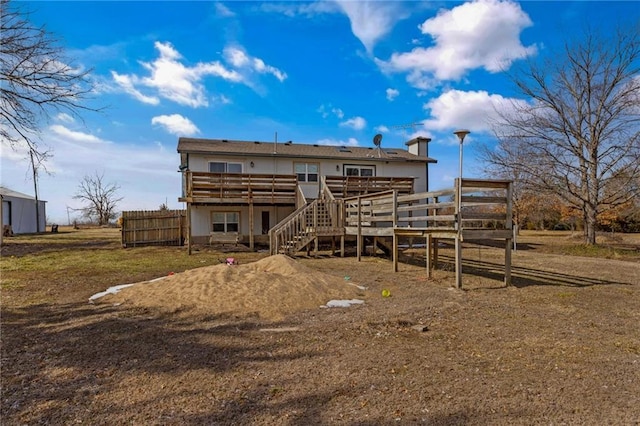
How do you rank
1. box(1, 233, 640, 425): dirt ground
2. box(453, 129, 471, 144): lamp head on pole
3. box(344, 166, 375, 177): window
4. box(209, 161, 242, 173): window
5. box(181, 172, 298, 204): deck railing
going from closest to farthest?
box(1, 233, 640, 425): dirt ground, box(453, 129, 471, 144): lamp head on pole, box(181, 172, 298, 204): deck railing, box(209, 161, 242, 173): window, box(344, 166, 375, 177): window

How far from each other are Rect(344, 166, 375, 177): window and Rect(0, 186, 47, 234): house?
86.8 ft

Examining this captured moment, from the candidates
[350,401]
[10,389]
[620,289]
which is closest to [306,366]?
[350,401]

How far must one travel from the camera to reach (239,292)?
6613 millimetres

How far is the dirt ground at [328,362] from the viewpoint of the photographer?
2.96 metres

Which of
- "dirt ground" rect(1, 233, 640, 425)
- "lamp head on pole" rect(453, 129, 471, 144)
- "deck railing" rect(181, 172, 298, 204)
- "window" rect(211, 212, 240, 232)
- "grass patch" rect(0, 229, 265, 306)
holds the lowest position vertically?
"dirt ground" rect(1, 233, 640, 425)

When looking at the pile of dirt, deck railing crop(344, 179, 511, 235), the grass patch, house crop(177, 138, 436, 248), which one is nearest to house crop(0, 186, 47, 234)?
the grass patch

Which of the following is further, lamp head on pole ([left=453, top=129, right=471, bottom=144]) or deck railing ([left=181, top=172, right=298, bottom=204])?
deck railing ([left=181, top=172, right=298, bottom=204])

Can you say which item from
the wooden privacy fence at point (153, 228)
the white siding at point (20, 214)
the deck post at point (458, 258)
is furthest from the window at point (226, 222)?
the white siding at point (20, 214)

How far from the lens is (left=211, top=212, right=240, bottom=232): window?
749 inches

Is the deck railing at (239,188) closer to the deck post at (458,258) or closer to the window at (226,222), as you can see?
the window at (226,222)

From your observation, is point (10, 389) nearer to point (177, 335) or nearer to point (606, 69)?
point (177, 335)

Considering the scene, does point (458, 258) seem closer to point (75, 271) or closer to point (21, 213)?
point (75, 271)

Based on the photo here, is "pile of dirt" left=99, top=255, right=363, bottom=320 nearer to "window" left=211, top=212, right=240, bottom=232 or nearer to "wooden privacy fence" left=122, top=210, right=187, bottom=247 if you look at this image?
"window" left=211, top=212, right=240, bottom=232

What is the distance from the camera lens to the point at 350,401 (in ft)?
10.2
